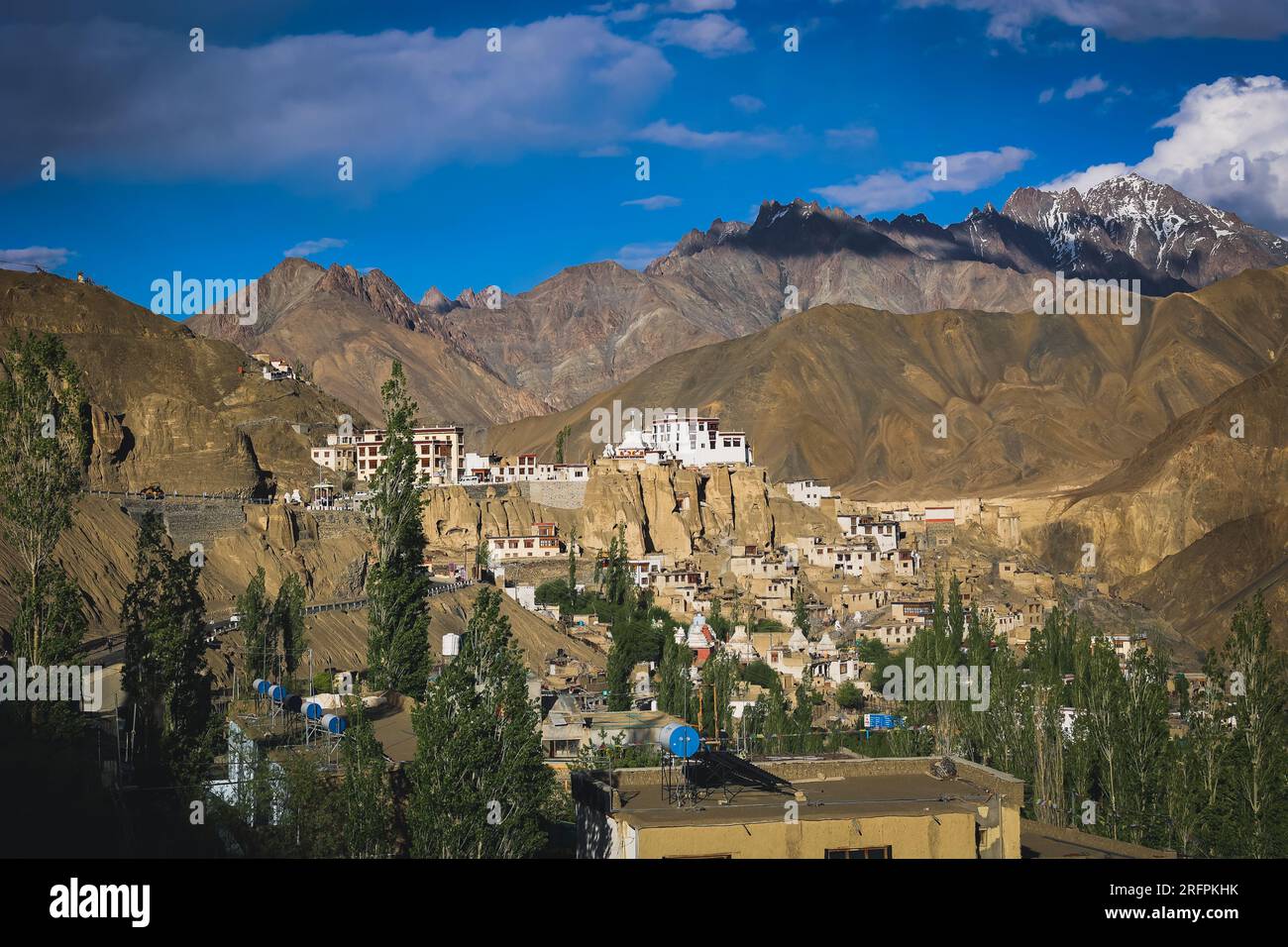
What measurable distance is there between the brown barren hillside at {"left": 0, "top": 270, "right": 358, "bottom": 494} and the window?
88.0 meters

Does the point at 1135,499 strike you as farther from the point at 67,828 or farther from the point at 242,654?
the point at 67,828

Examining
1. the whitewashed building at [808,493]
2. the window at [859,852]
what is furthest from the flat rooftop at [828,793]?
the whitewashed building at [808,493]

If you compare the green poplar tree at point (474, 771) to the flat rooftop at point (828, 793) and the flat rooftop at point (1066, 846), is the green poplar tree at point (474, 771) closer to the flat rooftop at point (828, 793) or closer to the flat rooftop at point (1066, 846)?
the flat rooftop at point (828, 793)

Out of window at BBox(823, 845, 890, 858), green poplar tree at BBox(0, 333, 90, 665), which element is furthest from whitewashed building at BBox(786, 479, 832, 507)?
window at BBox(823, 845, 890, 858)

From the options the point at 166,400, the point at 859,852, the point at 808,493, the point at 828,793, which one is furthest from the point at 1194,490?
the point at 859,852

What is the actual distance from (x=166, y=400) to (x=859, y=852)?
332ft

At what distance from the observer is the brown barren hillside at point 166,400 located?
339ft

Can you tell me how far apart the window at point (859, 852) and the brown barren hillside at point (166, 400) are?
289 ft

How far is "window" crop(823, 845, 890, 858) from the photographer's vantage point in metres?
18.2

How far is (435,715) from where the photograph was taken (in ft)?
71.7

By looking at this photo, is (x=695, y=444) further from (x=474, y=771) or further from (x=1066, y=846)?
(x=474, y=771)

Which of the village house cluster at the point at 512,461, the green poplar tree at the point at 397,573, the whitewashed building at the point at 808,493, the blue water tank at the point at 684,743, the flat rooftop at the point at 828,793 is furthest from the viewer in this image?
the whitewashed building at the point at 808,493
